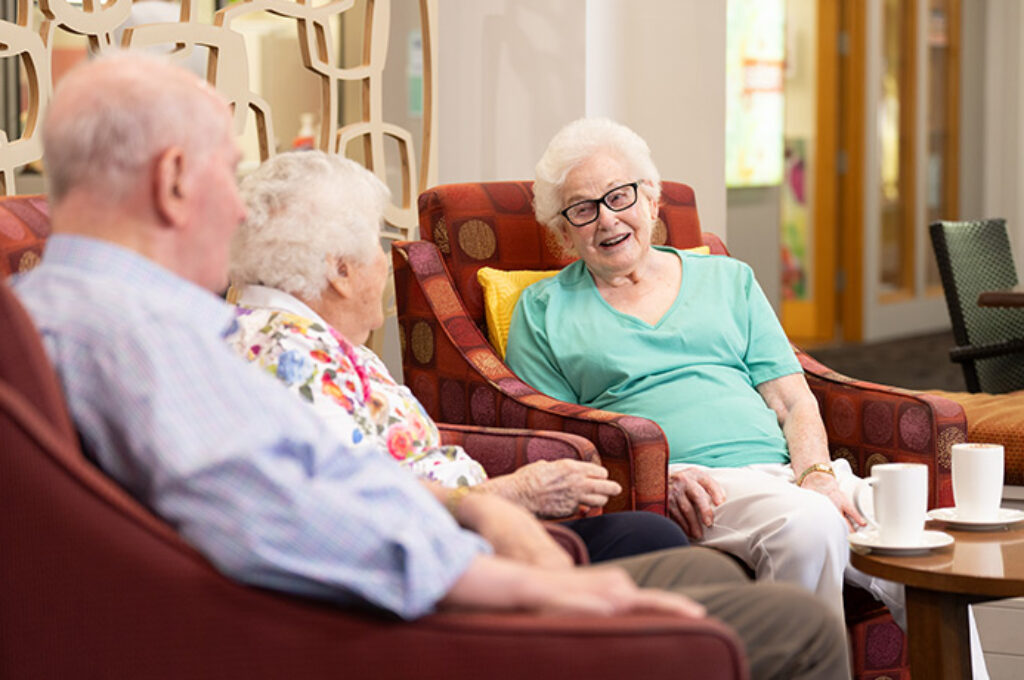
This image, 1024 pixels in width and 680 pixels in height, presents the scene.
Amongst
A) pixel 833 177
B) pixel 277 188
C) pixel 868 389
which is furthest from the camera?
pixel 833 177

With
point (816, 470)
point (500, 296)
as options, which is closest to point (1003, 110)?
point (500, 296)

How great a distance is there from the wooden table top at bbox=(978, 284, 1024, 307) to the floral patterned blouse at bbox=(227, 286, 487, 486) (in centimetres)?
206

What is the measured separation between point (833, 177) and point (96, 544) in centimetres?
742

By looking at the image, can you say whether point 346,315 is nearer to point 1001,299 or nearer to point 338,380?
point 338,380

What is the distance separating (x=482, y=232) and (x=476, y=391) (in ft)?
1.41

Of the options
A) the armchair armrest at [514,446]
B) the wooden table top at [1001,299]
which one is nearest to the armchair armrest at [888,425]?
the armchair armrest at [514,446]

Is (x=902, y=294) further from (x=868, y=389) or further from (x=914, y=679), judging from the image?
(x=914, y=679)

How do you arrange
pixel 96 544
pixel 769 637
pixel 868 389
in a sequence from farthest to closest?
pixel 868 389 < pixel 769 637 < pixel 96 544

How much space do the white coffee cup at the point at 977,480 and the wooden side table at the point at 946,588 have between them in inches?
4.2

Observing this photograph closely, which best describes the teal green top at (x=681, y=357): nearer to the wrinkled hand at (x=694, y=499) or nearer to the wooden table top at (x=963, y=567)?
the wrinkled hand at (x=694, y=499)

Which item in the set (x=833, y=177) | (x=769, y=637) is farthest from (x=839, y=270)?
(x=769, y=637)

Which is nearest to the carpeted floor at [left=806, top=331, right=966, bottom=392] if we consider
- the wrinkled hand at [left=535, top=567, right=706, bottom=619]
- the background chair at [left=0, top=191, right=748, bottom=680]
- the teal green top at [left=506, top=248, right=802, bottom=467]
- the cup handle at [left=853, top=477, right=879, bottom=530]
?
the teal green top at [left=506, top=248, right=802, bottom=467]

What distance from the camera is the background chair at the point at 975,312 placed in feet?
12.6

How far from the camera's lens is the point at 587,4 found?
13.6 ft
